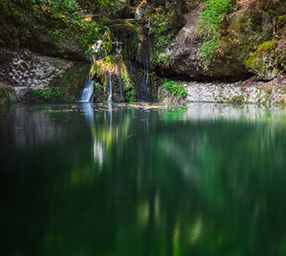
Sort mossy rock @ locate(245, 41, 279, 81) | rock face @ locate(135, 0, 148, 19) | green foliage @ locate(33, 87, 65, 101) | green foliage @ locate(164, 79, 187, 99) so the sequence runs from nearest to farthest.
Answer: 1. mossy rock @ locate(245, 41, 279, 81)
2. green foliage @ locate(164, 79, 187, 99)
3. green foliage @ locate(33, 87, 65, 101)
4. rock face @ locate(135, 0, 148, 19)

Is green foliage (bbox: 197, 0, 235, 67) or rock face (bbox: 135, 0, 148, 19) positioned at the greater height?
rock face (bbox: 135, 0, 148, 19)

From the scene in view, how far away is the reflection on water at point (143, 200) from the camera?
0.77m

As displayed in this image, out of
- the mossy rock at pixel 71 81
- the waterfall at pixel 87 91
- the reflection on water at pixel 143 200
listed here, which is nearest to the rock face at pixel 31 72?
the mossy rock at pixel 71 81

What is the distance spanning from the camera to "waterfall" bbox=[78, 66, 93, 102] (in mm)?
12352

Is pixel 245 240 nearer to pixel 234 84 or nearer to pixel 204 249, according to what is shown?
pixel 204 249

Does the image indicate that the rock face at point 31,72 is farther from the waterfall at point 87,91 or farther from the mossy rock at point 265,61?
the mossy rock at point 265,61

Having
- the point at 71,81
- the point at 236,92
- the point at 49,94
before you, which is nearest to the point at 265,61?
the point at 236,92

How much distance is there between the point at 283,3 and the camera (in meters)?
9.70

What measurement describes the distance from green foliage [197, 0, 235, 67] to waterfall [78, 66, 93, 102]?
5.99 metres

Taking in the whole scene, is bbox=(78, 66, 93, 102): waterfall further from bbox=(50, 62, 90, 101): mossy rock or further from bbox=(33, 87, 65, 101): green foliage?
bbox=(33, 87, 65, 101): green foliage

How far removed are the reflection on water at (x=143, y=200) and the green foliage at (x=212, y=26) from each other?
1011 cm

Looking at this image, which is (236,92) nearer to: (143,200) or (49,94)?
(49,94)

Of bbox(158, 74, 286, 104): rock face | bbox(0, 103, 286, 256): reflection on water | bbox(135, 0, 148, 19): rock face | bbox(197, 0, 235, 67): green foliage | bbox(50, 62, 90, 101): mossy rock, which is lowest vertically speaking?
bbox(0, 103, 286, 256): reflection on water

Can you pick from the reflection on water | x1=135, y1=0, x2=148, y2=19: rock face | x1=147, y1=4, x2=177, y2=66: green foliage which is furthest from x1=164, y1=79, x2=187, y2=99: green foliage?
the reflection on water
